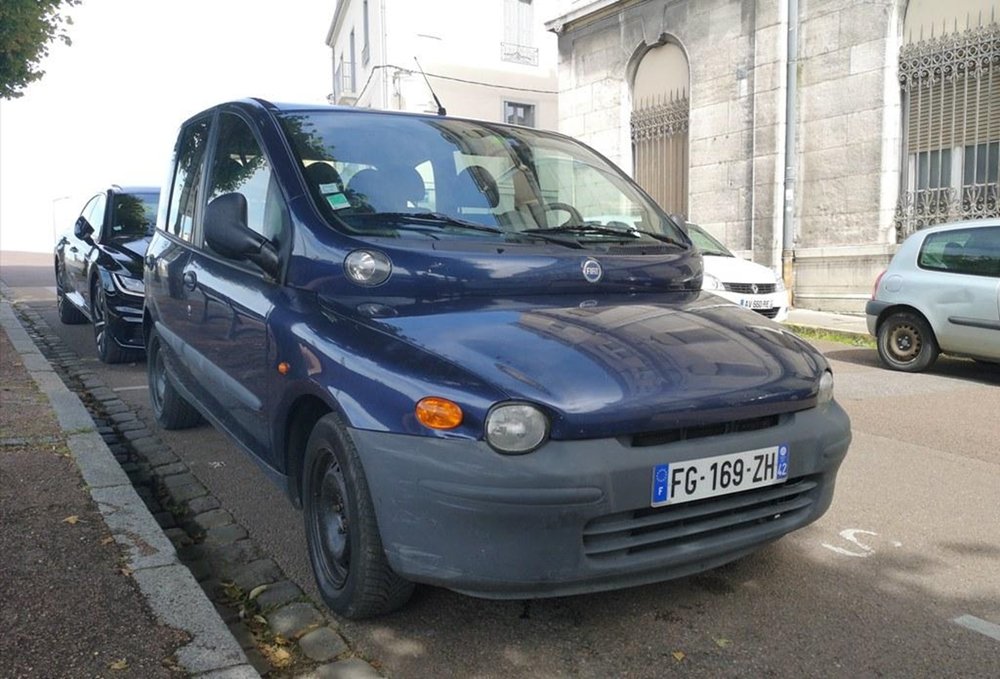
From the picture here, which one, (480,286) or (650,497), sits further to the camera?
(480,286)

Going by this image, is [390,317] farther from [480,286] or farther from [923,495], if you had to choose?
[923,495]

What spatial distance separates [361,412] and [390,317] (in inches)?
15.1

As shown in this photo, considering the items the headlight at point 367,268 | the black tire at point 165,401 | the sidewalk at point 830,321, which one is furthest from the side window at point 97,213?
the sidewalk at point 830,321

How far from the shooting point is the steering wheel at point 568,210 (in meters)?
3.72

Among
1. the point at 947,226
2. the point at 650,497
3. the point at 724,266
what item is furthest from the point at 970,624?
the point at 724,266

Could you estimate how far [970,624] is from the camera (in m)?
2.95

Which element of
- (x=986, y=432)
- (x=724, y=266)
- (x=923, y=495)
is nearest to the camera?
(x=923, y=495)

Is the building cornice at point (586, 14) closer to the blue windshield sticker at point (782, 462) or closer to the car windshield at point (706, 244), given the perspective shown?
the car windshield at point (706, 244)

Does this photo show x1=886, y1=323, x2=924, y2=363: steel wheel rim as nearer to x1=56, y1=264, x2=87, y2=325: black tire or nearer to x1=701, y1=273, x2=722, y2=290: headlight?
x1=701, y1=273, x2=722, y2=290: headlight

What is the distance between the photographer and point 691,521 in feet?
8.86

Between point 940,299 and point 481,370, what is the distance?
7.02 metres

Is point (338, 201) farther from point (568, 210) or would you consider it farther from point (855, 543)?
point (855, 543)

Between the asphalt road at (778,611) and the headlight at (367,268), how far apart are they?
1.16 meters

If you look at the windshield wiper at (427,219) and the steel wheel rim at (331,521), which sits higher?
the windshield wiper at (427,219)
